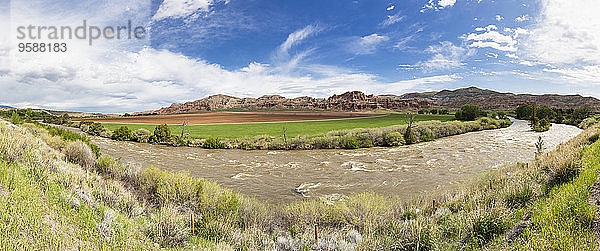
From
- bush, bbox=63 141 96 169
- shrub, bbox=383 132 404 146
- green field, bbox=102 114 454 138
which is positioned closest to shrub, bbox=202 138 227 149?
green field, bbox=102 114 454 138

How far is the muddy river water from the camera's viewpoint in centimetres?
1284

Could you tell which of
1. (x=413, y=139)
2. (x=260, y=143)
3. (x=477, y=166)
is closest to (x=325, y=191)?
(x=477, y=166)

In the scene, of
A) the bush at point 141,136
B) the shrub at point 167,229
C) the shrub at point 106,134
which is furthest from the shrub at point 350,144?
the shrub at point 106,134

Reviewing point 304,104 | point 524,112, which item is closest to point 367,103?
point 304,104

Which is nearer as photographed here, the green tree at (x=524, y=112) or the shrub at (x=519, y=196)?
the shrub at (x=519, y=196)

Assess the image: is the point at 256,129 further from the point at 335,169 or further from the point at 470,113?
the point at 470,113

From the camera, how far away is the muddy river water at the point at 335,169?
506 inches

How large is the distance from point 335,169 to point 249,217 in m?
11.6

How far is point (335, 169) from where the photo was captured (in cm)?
1748

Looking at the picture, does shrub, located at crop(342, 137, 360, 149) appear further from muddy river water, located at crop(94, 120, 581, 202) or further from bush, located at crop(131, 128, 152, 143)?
bush, located at crop(131, 128, 152, 143)

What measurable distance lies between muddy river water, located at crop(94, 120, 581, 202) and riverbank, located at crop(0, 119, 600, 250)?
13.1 ft

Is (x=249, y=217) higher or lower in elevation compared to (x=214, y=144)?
higher

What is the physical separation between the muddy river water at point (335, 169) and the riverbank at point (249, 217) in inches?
157

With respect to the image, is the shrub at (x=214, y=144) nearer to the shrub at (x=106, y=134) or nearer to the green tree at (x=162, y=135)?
the green tree at (x=162, y=135)
